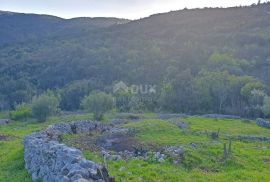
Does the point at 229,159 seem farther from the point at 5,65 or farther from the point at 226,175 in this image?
the point at 5,65

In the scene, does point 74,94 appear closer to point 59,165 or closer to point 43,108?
point 43,108

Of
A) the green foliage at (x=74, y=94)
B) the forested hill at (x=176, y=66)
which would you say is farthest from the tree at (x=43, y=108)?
the green foliage at (x=74, y=94)

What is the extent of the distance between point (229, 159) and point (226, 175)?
484 cm

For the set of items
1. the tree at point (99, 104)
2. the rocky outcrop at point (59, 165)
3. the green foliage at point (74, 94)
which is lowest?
the green foliage at point (74, 94)

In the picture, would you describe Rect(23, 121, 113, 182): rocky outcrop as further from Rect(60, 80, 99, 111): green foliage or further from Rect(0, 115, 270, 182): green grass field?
Rect(60, 80, 99, 111): green foliage

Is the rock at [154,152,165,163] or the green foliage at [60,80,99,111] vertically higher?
the rock at [154,152,165,163]

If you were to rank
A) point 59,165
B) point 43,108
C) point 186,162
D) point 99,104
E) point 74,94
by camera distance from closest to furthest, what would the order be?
point 59,165, point 186,162, point 99,104, point 43,108, point 74,94

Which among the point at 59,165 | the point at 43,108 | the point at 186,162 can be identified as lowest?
the point at 43,108

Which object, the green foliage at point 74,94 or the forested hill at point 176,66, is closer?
the forested hill at point 176,66

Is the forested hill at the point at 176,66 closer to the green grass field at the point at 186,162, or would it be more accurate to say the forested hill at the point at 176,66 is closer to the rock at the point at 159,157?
the green grass field at the point at 186,162

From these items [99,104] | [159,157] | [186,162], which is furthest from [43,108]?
[186,162]

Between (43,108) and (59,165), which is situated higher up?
(59,165)

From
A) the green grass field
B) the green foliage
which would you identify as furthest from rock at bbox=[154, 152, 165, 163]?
the green foliage

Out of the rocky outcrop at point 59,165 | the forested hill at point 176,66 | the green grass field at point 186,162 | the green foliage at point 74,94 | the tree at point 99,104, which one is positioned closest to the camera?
the rocky outcrop at point 59,165
